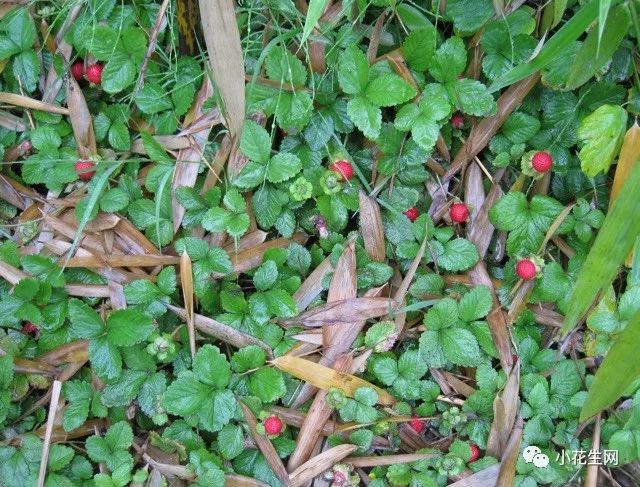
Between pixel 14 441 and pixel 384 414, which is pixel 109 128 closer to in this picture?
pixel 14 441

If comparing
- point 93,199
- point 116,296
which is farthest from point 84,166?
point 116,296

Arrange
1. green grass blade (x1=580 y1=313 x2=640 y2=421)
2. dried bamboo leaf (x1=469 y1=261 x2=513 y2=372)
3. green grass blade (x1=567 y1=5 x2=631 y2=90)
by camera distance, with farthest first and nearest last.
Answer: dried bamboo leaf (x1=469 y1=261 x2=513 y2=372)
green grass blade (x1=567 y1=5 x2=631 y2=90)
green grass blade (x1=580 y1=313 x2=640 y2=421)

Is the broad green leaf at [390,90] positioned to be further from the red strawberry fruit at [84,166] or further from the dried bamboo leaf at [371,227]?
the red strawberry fruit at [84,166]

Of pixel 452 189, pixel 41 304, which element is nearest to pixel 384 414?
pixel 452 189

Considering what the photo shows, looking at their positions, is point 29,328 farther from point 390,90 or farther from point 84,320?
point 390,90

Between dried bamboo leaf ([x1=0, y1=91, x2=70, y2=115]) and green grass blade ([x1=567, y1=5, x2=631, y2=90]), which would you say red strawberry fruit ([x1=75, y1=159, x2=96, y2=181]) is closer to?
dried bamboo leaf ([x1=0, y1=91, x2=70, y2=115])

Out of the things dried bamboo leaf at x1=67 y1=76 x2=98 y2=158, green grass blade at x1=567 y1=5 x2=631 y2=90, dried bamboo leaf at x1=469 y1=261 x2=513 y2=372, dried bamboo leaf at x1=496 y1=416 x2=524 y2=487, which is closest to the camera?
green grass blade at x1=567 y1=5 x2=631 y2=90

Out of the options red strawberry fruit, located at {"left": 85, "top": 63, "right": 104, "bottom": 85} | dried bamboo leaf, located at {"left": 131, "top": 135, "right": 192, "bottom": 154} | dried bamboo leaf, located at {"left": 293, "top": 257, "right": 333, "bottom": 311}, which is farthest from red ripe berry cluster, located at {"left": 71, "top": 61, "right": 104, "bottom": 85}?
dried bamboo leaf, located at {"left": 293, "top": 257, "right": 333, "bottom": 311}
